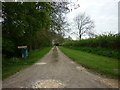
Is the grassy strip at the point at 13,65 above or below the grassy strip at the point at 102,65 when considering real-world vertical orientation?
below

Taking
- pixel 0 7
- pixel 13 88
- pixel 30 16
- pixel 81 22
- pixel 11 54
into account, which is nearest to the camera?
pixel 13 88

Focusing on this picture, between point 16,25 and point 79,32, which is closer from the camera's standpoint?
point 16,25

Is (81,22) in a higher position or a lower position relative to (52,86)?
higher

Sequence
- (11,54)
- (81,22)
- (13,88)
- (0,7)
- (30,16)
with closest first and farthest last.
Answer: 1. (13,88)
2. (0,7)
3. (30,16)
4. (11,54)
5. (81,22)

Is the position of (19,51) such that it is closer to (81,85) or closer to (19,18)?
(19,18)

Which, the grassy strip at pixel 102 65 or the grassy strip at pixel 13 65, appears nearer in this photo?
the grassy strip at pixel 102 65

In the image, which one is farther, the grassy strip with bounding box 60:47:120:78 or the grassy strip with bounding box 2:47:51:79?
the grassy strip with bounding box 2:47:51:79

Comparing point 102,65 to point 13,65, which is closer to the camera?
point 102,65

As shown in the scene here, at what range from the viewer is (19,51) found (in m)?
17.3

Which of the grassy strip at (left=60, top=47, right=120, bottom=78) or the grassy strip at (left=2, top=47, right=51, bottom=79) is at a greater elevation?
the grassy strip at (left=60, top=47, right=120, bottom=78)

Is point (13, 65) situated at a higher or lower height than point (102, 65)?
lower

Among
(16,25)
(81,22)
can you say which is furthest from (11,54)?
(81,22)

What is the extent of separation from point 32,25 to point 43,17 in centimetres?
124

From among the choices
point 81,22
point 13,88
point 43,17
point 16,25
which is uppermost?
point 81,22
